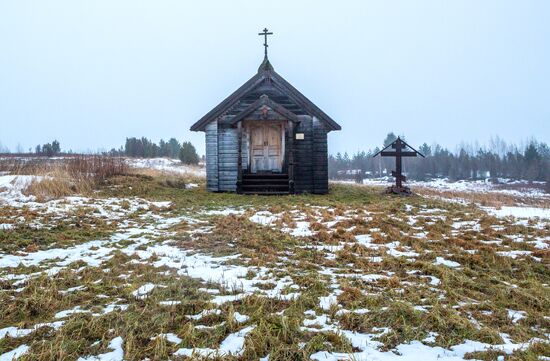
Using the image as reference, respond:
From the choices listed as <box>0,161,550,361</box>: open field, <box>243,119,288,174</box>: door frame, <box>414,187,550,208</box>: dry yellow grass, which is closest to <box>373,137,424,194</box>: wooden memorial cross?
<box>414,187,550,208</box>: dry yellow grass

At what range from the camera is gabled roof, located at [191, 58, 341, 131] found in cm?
1535

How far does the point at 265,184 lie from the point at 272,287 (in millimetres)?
10701

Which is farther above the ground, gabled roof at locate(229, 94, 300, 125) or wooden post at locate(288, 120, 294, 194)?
gabled roof at locate(229, 94, 300, 125)

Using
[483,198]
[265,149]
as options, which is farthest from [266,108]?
[483,198]

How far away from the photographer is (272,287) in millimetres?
4344

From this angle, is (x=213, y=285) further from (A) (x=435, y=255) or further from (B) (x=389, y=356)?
(A) (x=435, y=255)

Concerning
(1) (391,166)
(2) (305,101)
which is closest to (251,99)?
(2) (305,101)

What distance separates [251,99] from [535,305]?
1310 centimetres

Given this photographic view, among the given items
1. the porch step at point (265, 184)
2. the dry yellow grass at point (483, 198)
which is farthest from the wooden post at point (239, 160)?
the dry yellow grass at point (483, 198)

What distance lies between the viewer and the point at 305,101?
50.2 ft

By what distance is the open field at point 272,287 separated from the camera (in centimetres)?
306

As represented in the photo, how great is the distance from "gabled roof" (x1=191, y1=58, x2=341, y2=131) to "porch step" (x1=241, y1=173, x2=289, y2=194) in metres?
2.70

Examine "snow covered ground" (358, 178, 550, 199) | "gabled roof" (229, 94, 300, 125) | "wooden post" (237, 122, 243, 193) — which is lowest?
"snow covered ground" (358, 178, 550, 199)

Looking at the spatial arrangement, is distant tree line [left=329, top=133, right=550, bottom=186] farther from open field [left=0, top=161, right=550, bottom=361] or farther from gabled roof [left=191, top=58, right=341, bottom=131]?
open field [left=0, top=161, right=550, bottom=361]
